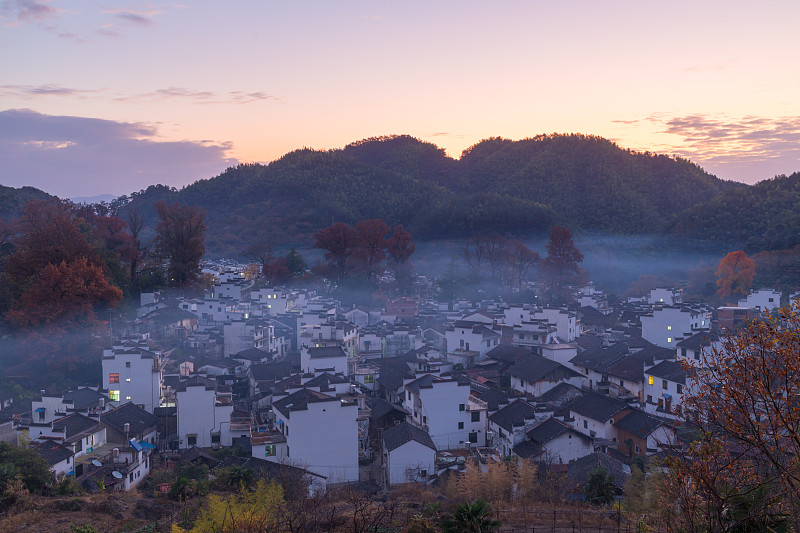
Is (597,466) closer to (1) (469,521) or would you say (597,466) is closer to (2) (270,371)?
(1) (469,521)

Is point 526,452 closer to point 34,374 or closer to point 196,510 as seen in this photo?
point 196,510

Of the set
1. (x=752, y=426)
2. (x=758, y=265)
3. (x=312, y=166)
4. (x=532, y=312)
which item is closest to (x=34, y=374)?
(x=532, y=312)

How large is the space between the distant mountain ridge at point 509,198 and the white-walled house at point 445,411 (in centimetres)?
2553

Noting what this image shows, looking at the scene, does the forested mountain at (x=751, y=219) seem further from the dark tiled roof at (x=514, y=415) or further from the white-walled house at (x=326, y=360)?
the white-walled house at (x=326, y=360)

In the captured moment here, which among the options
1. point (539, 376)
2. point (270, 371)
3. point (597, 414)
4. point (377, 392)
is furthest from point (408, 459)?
point (270, 371)

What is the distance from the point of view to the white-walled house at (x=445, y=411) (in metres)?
13.3

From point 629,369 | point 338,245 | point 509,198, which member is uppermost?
point 509,198

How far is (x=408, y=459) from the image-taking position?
35.9 ft

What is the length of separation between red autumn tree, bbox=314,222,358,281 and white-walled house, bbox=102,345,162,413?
638 inches

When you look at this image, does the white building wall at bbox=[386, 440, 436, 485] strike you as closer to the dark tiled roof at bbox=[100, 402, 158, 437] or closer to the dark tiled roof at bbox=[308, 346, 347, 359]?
the dark tiled roof at bbox=[100, 402, 158, 437]

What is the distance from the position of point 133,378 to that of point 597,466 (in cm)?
1144

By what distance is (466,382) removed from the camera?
540 inches

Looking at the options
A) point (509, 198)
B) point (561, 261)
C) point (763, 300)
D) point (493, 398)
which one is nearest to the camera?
point (493, 398)

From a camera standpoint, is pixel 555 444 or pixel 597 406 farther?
pixel 597 406
